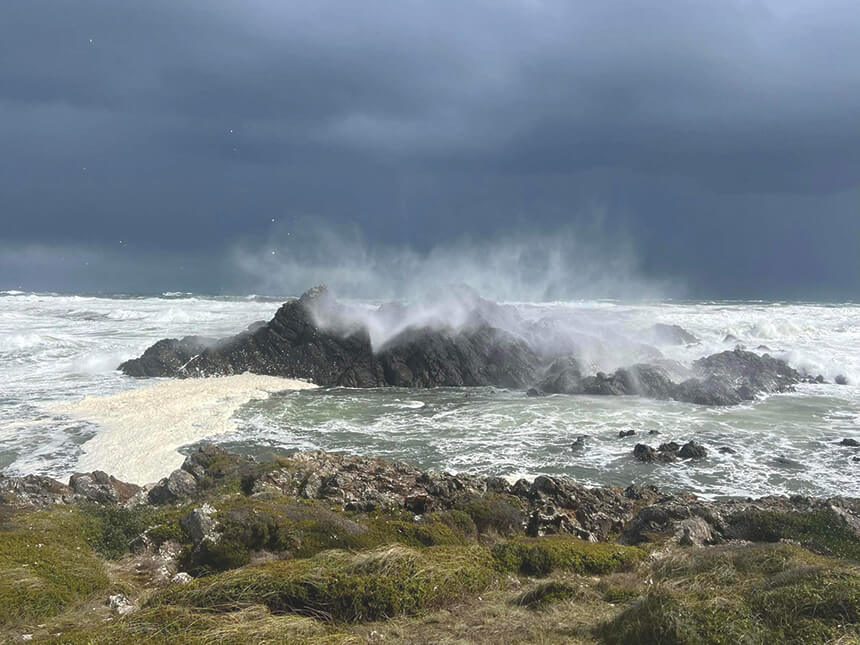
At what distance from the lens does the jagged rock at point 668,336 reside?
1825 inches

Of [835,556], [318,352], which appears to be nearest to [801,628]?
[835,556]

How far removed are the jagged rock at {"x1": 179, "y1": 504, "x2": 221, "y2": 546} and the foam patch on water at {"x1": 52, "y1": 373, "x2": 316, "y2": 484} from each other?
913 cm

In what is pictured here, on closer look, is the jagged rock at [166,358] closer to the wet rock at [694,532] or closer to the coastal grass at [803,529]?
the wet rock at [694,532]

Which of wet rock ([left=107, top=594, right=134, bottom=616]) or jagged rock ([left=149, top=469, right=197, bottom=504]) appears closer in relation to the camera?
wet rock ([left=107, top=594, right=134, bottom=616])

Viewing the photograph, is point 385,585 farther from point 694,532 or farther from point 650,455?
point 650,455

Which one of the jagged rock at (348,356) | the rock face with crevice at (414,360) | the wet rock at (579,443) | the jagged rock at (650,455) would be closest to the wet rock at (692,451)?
the jagged rock at (650,455)

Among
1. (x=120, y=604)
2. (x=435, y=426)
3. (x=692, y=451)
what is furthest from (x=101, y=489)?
(x=692, y=451)

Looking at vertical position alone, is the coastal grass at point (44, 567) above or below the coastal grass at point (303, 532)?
above

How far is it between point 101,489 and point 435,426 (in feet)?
43.4

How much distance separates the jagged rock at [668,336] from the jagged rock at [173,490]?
40.7m

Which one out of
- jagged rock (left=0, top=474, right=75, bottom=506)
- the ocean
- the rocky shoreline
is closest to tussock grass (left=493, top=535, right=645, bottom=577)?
the rocky shoreline

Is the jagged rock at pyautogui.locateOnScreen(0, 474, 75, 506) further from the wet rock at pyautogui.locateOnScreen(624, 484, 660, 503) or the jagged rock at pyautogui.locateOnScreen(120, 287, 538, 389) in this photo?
the jagged rock at pyautogui.locateOnScreen(120, 287, 538, 389)

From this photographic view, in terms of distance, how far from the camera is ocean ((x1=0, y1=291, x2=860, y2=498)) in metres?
17.5

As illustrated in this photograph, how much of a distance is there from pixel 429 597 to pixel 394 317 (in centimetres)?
3359
